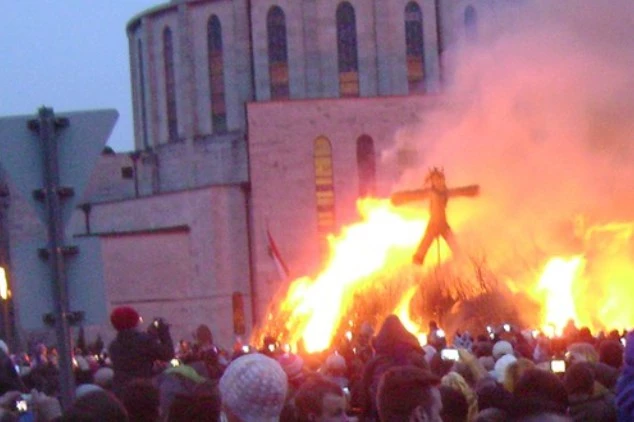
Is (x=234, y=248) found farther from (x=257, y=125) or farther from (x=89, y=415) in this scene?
(x=89, y=415)

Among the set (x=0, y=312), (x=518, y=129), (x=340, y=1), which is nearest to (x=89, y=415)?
(x=0, y=312)

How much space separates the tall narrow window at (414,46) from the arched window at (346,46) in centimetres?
187

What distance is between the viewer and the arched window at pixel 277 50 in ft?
204

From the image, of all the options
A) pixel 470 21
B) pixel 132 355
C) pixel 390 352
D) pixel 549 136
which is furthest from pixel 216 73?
pixel 390 352

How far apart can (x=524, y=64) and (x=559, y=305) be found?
8.98 metres

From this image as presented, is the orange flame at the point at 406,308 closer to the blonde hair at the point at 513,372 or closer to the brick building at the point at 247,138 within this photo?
the brick building at the point at 247,138

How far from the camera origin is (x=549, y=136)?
43.6 metres

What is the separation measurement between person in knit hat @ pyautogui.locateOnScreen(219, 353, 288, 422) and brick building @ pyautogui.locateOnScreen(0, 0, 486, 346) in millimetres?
41306

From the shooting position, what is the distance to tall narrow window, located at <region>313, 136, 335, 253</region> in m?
52.5

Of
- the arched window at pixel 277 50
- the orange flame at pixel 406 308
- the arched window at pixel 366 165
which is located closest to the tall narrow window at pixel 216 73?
the arched window at pixel 277 50

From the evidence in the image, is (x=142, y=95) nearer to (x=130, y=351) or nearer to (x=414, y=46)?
(x=414, y=46)

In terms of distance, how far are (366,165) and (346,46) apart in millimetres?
10243

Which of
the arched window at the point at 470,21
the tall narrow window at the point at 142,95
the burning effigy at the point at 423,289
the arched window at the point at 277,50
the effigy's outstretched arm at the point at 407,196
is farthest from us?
the tall narrow window at the point at 142,95

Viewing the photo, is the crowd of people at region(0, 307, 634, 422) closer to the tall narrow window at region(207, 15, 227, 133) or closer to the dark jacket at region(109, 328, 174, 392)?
the dark jacket at region(109, 328, 174, 392)
